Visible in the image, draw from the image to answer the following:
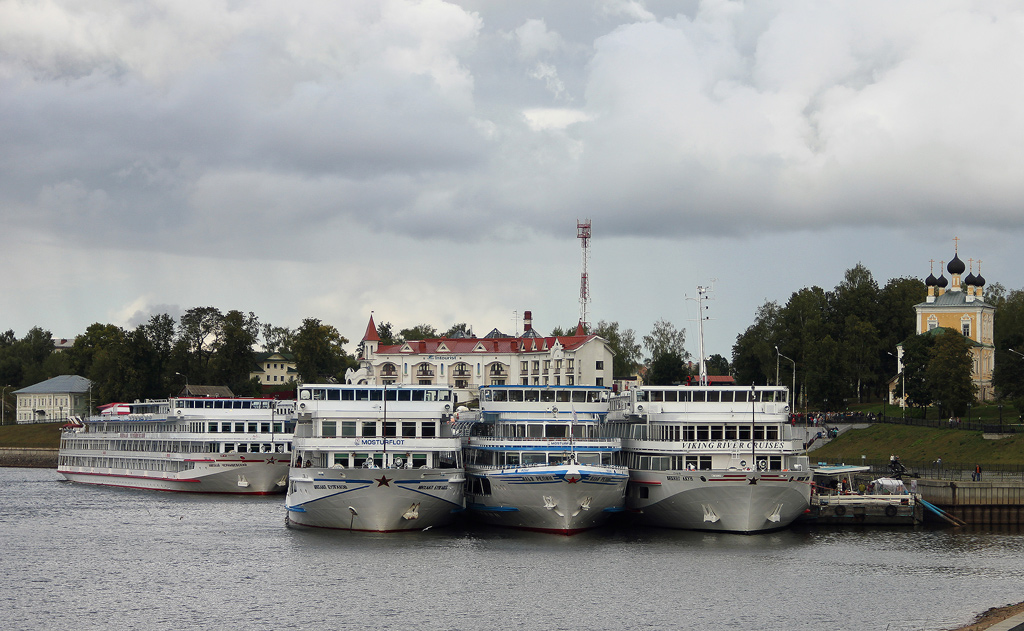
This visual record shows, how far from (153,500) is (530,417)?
41.6 meters

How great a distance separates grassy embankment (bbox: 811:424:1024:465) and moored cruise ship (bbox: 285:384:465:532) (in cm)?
5018

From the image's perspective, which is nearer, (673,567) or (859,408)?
(673,567)

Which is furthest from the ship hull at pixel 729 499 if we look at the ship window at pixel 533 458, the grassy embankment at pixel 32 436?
the grassy embankment at pixel 32 436

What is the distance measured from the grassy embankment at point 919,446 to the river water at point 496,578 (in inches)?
1144

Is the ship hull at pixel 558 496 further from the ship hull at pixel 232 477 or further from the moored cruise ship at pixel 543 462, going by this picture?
the ship hull at pixel 232 477

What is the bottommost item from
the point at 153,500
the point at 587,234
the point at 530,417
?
the point at 153,500

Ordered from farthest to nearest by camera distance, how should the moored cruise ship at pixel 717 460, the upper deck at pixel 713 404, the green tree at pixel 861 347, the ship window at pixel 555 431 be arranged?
the green tree at pixel 861 347
the ship window at pixel 555 431
the upper deck at pixel 713 404
the moored cruise ship at pixel 717 460

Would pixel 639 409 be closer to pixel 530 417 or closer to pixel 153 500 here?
pixel 530 417

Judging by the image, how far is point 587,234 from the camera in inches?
6560

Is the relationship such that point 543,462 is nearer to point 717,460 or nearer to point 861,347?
point 717,460

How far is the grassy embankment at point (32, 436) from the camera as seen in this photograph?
181 metres

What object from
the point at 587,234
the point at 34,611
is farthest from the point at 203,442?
the point at 587,234

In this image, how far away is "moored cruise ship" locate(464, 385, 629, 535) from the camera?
219 feet

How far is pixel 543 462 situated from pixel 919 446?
53.6 m
